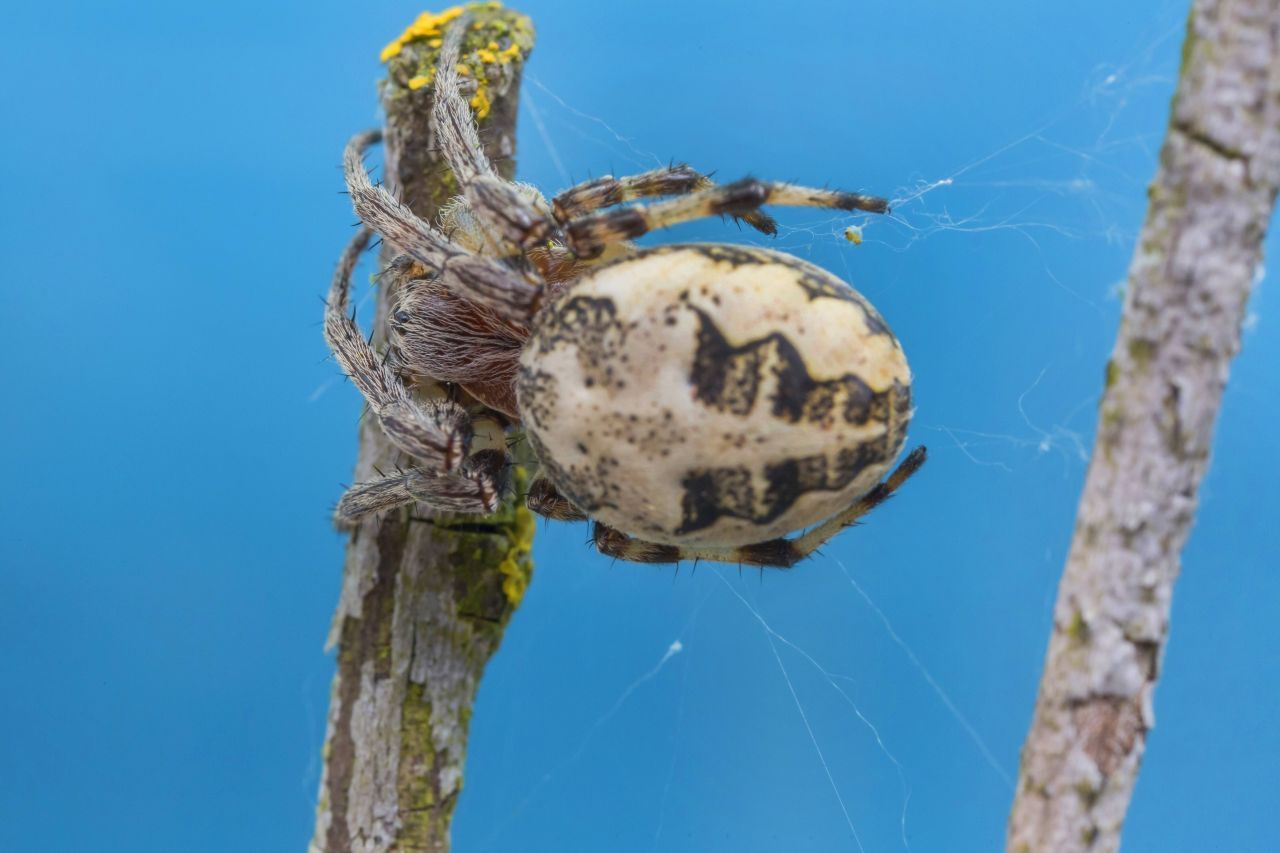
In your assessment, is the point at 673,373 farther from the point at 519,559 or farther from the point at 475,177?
the point at 519,559

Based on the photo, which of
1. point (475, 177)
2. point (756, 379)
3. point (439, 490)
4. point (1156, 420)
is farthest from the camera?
point (439, 490)

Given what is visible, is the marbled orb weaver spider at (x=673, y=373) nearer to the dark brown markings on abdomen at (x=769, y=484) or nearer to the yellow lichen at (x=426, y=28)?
the dark brown markings on abdomen at (x=769, y=484)

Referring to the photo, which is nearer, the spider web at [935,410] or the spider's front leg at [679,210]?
the spider's front leg at [679,210]

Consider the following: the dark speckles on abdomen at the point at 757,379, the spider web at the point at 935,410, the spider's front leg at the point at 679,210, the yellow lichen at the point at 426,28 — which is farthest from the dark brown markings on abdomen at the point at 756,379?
the yellow lichen at the point at 426,28

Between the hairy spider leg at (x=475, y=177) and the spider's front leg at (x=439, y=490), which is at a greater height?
the hairy spider leg at (x=475, y=177)

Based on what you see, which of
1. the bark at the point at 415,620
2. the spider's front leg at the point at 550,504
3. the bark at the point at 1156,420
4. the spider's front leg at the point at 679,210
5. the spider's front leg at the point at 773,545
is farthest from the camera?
the bark at the point at 415,620

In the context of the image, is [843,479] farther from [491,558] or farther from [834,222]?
[491,558]

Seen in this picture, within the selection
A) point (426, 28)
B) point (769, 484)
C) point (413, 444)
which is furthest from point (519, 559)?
point (426, 28)

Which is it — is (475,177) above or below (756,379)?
above
